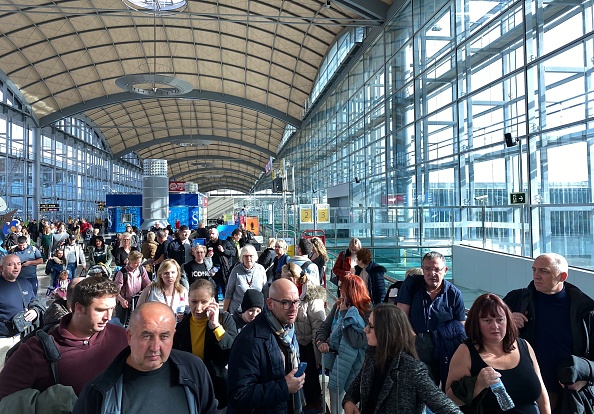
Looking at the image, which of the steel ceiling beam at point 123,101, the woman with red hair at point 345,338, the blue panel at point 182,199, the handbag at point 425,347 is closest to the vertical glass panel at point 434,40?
the woman with red hair at point 345,338

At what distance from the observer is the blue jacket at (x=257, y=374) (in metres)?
2.56

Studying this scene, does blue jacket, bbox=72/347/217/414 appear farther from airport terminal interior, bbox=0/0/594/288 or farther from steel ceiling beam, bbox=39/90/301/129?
steel ceiling beam, bbox=39/90/301/129

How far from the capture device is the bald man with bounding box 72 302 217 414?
6.49 ft

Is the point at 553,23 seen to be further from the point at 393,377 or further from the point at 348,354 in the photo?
the point at 393,377

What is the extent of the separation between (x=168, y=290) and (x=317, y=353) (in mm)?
1734

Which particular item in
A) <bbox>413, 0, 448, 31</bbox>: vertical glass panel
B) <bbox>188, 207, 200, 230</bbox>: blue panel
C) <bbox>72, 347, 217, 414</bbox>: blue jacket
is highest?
<bbox>413, 0, 448, 31</bbox>: vertical glass panel

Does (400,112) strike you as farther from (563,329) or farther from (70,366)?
(70,366)

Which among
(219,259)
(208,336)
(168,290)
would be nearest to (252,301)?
(208,336)

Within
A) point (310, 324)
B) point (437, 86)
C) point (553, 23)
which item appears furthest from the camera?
point (437, 86)

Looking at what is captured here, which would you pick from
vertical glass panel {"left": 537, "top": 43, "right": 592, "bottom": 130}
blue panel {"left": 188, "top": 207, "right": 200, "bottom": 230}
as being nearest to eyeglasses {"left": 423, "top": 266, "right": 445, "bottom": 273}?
vertical glass panel {"left": 537, "top": 43, "right": 592, "bottom": 130}

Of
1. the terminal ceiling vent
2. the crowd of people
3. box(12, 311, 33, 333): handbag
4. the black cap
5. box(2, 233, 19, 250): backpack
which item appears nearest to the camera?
the crowd of people

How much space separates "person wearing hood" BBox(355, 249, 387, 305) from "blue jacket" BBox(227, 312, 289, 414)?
312 cm

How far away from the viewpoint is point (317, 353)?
406 centimetres

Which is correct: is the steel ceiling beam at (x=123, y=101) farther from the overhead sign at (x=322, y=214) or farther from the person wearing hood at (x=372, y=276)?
the person wearing hood at (x=372, y=276)
